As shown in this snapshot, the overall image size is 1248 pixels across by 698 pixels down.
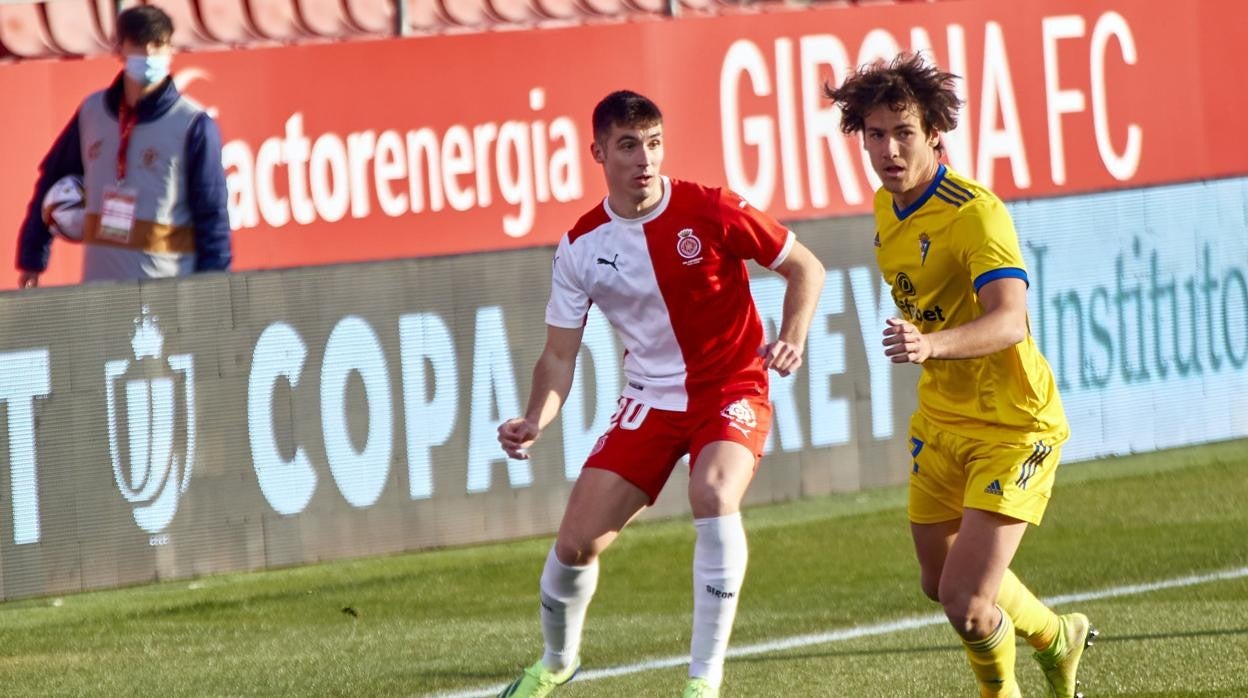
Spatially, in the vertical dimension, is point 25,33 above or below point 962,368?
above

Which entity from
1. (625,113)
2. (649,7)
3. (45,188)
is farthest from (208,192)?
(649,7)

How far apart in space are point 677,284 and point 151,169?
4601mm

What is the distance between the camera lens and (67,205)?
11312mm

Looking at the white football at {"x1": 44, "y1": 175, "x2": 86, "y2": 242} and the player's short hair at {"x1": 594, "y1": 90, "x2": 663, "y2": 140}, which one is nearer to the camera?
the player's short hair at {"x1": 594, "y1": 90, "x2": 663, "y2": 140}

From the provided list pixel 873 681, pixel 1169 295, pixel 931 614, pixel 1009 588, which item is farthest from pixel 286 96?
pixel 1009 588

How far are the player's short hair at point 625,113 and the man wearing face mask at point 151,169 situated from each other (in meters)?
4.38

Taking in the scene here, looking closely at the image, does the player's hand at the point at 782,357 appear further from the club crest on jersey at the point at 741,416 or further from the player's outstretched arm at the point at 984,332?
the player's outstretched arm at the point at 984,332

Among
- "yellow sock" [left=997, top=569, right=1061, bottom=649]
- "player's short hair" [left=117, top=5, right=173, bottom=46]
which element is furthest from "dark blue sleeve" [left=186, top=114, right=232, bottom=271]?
"yellow sock" [left=997, top=569, right=1061, bottom=649]

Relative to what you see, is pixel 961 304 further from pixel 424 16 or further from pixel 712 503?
pixel 424 16

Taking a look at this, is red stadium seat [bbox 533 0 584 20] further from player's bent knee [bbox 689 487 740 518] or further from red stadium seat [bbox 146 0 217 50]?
player's bent knee [bbox 689 487 740 518]

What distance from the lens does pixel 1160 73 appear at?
64.1ft

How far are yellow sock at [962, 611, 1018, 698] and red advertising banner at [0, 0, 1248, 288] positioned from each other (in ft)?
25.8

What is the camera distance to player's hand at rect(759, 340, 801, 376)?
21.8 ft

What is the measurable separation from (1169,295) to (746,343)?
6.66m
